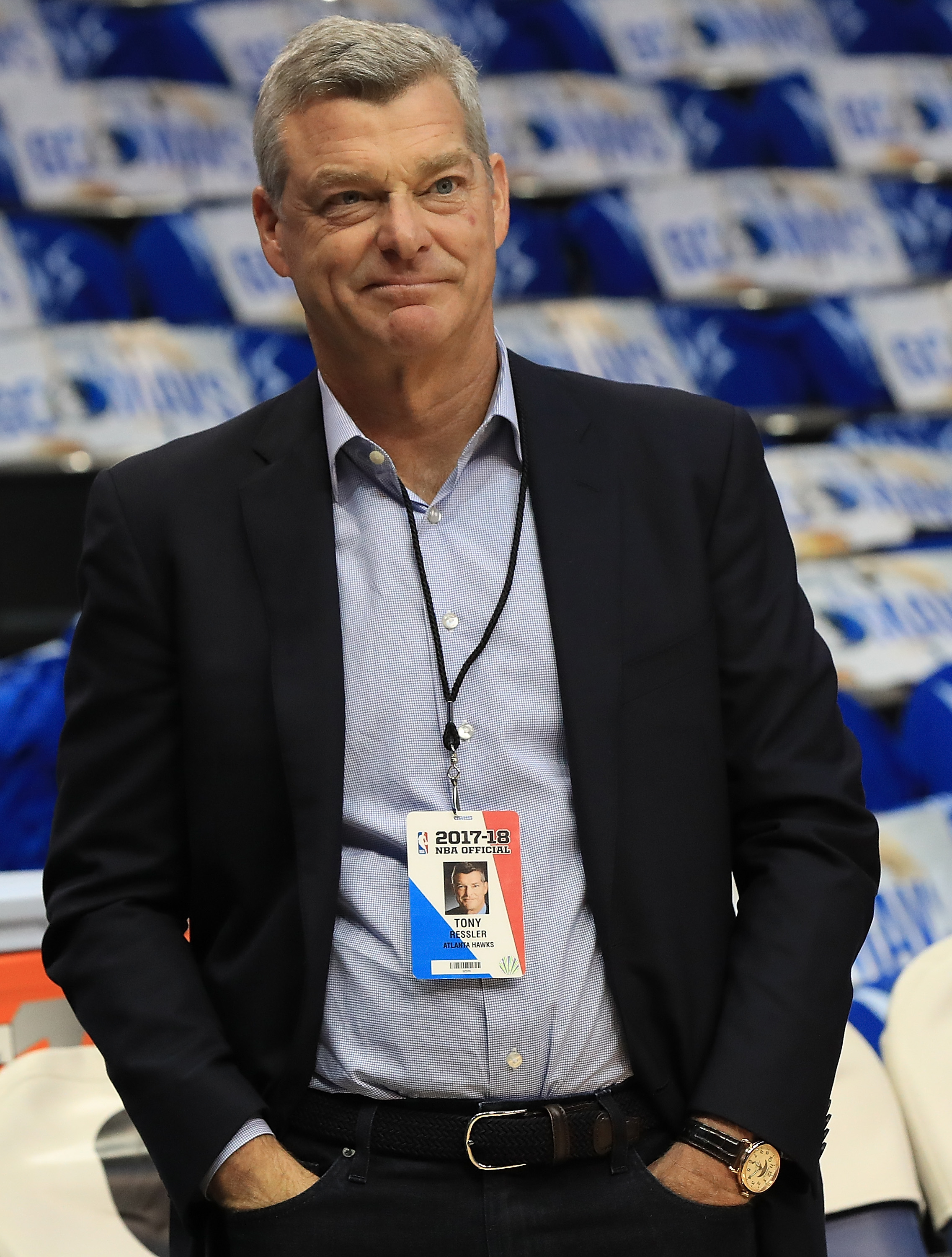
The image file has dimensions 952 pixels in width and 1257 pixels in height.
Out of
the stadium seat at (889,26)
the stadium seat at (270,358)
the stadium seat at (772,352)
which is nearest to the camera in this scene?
the stadium seat at (270,358)

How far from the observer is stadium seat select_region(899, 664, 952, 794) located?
2.68m

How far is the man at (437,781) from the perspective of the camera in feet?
3.10

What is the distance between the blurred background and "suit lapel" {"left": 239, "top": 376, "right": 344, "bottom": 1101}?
154 centimetres

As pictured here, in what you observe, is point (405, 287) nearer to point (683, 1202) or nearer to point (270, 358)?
point (683, 1202)

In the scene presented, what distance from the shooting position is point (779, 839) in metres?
1.00

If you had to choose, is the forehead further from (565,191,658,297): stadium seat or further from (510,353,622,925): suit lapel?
(565,191,658,297): stadium seat

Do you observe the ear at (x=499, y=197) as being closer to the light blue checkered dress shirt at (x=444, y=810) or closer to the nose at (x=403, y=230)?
the nose at (x=403, y=230)

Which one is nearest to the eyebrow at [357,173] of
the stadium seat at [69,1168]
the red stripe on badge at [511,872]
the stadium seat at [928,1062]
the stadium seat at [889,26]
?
the red stripe on badge at [511,872]

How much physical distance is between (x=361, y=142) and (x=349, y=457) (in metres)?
0.23

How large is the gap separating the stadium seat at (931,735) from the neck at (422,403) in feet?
6.06

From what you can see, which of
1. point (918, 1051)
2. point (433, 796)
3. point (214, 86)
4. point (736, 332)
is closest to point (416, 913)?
point (433, 796)

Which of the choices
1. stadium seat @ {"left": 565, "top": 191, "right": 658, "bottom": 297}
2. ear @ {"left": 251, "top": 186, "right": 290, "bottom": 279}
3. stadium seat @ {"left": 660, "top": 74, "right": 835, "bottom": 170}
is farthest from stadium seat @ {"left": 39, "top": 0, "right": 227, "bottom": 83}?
ear @ {"left": 251, "top": 186, "right": 290, "bottom": 279}

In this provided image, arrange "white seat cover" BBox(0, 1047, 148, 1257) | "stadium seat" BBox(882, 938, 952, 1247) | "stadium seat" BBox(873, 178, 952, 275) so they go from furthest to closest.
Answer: "stadium seat" BBox(873, 178, 952, 275) → "stadium seat" BBox(882, 938, 952, 1247) → "white seat cover" BBox(0, 1047, 148, 1257)

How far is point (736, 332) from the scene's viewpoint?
359cm
